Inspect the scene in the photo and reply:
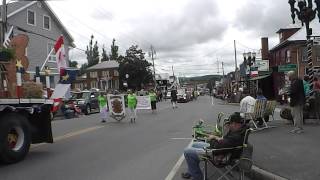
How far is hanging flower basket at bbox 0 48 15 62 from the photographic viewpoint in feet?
40.4

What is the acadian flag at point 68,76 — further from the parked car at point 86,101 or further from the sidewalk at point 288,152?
the parked car at point 86,101

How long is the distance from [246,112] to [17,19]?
33.1 meters

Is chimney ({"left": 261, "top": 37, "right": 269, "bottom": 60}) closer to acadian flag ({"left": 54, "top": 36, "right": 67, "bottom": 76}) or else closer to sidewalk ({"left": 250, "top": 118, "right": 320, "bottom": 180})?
sidewalk ({"left": 250, "top": 118, "right": 320, "bottom": 180})

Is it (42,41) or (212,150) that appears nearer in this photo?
(212,150)

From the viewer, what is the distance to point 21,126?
41.2 ft

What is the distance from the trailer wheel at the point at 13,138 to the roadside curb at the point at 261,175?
537 cm

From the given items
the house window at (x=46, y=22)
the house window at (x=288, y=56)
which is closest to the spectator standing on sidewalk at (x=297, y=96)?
the house window at (x=46, y=22)

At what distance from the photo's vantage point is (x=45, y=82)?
15266mm

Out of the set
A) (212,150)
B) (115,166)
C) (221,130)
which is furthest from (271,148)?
(212,150)

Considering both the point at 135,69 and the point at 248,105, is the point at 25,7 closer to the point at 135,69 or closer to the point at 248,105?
the point at 248,105

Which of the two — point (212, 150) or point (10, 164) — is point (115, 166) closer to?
point (10, 164)

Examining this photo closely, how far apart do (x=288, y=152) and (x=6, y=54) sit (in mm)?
6679

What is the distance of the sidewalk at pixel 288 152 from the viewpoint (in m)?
9.05

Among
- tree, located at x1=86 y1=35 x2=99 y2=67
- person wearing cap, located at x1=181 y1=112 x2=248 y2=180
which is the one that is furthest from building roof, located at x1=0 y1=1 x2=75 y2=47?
tree, located at x1=86 y1=35 x2=99 y2=67
